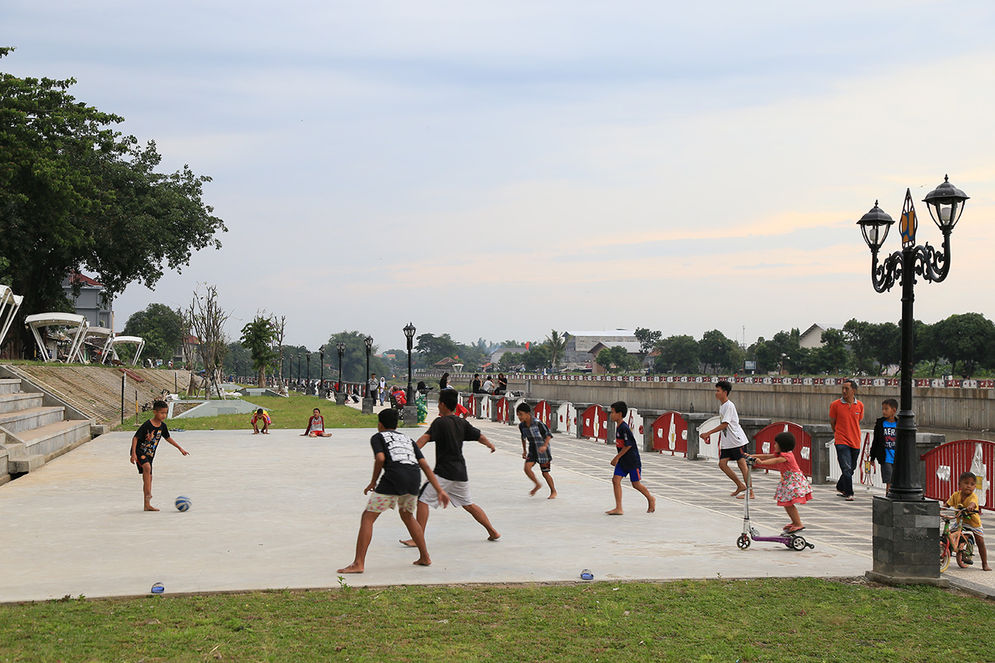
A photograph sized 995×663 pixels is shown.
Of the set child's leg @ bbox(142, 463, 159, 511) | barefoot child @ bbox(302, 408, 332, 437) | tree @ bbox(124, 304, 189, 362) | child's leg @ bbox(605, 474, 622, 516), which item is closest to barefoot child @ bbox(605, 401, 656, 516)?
child's leg @ bbox(605, 474, 622, 516)

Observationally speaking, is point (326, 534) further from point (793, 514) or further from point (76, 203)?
point (76, 203)

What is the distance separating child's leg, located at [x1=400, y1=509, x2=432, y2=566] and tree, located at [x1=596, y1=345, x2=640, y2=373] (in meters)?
177

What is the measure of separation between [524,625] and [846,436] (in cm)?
916

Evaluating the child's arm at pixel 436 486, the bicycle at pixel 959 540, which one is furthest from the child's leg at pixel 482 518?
the bicycle at pixel 959 540

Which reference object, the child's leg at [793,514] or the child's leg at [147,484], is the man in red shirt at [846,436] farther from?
the child's leg at [147,484]

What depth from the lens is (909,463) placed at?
8.55 m

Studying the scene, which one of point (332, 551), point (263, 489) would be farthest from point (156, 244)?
point (332, 551)

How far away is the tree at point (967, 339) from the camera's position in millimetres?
84438

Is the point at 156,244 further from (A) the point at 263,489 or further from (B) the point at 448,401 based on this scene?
(B) the point at 448,401

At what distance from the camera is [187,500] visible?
12398 millimetres

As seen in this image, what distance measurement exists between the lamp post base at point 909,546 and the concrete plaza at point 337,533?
0.52m

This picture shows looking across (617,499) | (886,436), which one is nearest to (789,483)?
(617,499)

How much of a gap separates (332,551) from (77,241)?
36134mm

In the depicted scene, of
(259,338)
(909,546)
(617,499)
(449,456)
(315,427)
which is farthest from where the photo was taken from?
(259,338)
